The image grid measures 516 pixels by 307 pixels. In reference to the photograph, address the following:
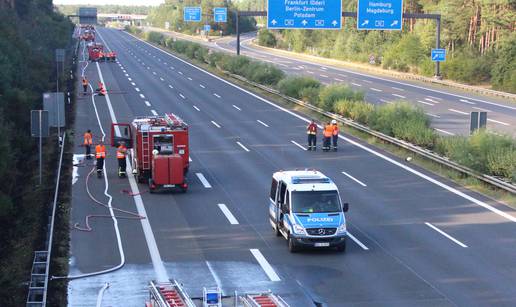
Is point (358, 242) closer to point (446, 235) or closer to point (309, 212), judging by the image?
point (309, 212)

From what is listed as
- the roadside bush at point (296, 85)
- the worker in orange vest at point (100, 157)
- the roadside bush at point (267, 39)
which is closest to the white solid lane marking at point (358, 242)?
the worker in orange vest at point (100, 157)

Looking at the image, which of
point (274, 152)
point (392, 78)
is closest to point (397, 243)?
point (274, 152)

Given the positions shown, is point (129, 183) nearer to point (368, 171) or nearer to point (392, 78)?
point (368, 171)

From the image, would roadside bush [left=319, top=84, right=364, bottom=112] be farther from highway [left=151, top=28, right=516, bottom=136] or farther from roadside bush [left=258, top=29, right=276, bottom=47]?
roadside bush [left=258, top=29, right=276, bottom=47]

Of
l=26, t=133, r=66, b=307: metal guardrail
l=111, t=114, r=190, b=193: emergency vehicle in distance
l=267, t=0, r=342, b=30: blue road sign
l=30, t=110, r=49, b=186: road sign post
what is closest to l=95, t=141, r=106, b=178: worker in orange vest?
l=111, t=114, r=190, b=193: emergency vehicle in distance

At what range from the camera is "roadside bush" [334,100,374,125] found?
143ft

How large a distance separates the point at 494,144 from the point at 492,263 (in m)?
10.7

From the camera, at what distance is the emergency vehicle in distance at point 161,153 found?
27.7 meters

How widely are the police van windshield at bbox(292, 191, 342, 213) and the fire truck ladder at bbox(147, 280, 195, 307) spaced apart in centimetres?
650

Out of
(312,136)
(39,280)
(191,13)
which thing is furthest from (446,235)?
(191,13)

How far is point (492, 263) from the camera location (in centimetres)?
1961

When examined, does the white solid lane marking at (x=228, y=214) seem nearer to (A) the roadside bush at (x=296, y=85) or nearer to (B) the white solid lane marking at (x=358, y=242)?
(B) the white solid lane marking at (x=358, y=242)

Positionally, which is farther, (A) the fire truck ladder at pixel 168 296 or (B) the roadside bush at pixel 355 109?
(B) the roadside bush at pixel 355 109

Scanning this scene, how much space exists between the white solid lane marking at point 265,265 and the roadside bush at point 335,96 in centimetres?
2810
